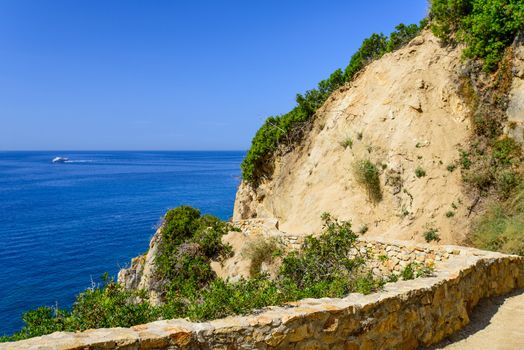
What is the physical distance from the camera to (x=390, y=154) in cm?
1608

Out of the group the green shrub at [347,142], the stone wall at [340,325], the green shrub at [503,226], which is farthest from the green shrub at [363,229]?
the stone wall at [340,325]

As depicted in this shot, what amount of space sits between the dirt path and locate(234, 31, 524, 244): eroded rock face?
5.52 m

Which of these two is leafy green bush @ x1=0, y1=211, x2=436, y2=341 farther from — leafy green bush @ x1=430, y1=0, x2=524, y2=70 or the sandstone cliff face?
leafy green bush @ x1=430, y1=0, x2=524, y2=70

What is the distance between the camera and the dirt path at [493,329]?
6.00 metres

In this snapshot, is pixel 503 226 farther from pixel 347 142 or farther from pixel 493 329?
pixel 347 142

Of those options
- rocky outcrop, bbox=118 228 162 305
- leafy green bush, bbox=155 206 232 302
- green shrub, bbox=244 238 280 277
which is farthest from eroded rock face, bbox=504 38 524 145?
rocky outcrop, bbox=118 228 162 305

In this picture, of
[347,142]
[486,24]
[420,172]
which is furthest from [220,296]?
[486,24]

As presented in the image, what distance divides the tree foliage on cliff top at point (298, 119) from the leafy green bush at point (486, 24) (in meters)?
4.52

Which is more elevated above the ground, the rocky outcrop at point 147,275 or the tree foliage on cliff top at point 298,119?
the tree foliage on cliff top at point 298,119

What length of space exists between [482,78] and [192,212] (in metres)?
13.4

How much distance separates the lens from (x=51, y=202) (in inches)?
1988

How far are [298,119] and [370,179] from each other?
7196 mm

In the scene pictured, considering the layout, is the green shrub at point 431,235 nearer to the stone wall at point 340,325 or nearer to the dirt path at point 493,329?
the dirt path at point 493,329

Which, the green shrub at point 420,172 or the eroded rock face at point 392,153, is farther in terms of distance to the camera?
the green shrub at point 420,172
